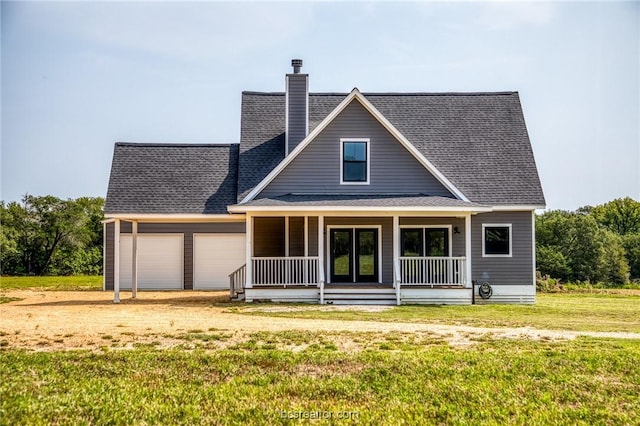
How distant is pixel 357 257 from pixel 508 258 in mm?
4851

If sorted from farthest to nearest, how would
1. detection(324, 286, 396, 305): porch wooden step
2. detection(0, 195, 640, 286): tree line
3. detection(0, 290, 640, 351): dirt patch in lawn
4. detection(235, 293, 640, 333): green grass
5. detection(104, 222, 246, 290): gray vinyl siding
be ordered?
detection(0, 195, 640, 286): tree line < detection(104, 222, 246, 290): gray vinyl siding < detection(324, 286, 396, 305): porch wooden step < detection(235, 293, 640, 333): green grass < detection(0, 290, 640, 351): dirt patch in lawn

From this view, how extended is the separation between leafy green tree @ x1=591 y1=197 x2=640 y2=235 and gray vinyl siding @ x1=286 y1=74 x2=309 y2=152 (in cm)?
4061

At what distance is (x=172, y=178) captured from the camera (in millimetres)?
24625

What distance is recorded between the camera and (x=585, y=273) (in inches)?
1387

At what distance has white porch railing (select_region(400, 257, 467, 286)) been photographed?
20406 millimetres

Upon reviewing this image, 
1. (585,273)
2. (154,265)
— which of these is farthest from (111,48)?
(585,273)

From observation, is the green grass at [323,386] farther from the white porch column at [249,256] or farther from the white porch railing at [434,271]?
the white porch railing at [434,271]

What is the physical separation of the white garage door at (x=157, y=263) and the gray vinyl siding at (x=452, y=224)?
9.90 metres

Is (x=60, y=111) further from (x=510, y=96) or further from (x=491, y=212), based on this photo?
(x=510, y=96)

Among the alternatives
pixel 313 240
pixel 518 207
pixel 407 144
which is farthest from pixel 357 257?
pixel 518 207

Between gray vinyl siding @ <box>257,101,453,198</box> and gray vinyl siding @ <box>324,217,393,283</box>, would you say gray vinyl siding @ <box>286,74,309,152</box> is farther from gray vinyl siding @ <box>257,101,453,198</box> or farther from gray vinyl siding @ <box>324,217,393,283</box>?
gray vinyl siding @ <box>324,217,393,283</box>

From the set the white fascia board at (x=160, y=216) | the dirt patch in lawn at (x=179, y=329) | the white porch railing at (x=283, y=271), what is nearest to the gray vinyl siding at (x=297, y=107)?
the white fascia board at (x=160, y=216)

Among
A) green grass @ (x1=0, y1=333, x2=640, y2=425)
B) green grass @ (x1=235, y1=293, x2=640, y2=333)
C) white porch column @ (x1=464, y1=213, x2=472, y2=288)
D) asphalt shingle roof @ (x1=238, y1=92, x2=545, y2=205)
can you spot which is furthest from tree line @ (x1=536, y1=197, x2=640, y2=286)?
green grass @ (x1=0, y1=333, x2=640, y2=425)

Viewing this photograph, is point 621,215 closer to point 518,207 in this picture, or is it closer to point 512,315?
point 518,207
